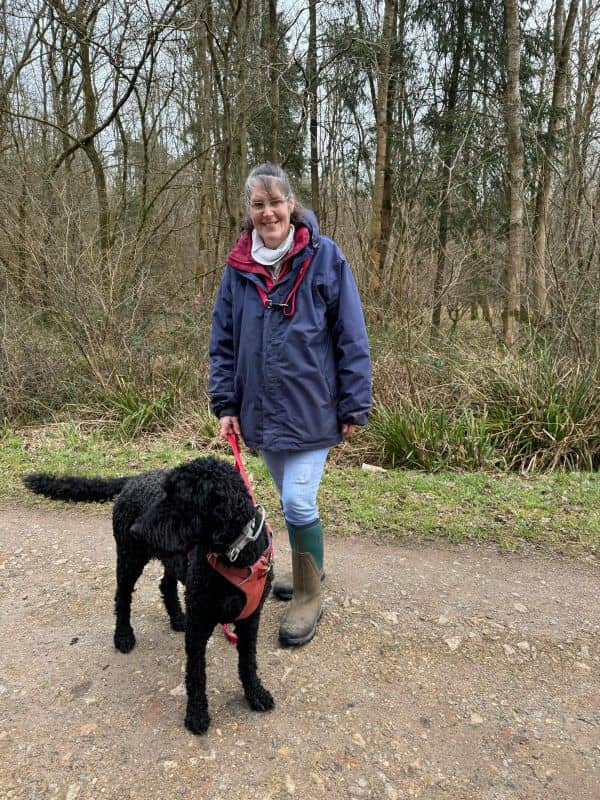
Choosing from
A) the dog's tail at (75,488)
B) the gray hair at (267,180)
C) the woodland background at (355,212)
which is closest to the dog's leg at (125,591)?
the dog's tail at (75,488)

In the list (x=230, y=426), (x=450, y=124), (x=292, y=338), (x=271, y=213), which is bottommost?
(x=230, y=426)

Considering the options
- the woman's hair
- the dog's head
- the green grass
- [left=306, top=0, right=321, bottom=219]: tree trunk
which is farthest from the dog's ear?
[left=306, top=0, right=321, bottom=219]: tree trunk

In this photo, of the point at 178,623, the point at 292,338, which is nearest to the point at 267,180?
the point at 292,338

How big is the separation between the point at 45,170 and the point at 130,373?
4.93m

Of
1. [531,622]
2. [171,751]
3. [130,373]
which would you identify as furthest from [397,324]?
[171,751]

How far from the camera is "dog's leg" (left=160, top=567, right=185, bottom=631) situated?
282 centimetres

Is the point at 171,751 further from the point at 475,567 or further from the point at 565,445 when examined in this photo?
the point at 565,445

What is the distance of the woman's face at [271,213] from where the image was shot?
2.44 m

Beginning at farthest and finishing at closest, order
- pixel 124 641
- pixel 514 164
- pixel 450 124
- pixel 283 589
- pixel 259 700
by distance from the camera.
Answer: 1. pixel 450 124
2. pixel 514 164
3. pixel 283 589
4. pixel 124 641
5. pixel 259 700

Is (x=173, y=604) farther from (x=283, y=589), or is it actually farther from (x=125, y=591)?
(x=283, y=589)

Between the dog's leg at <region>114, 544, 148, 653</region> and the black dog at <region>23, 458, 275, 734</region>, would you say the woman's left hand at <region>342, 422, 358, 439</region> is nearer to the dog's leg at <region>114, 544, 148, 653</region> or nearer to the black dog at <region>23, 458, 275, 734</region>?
the black dog at <region>23, 458, 275, 734</region>

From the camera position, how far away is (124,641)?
2.71m

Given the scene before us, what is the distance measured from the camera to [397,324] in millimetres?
6688

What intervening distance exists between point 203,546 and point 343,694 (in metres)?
1.04
